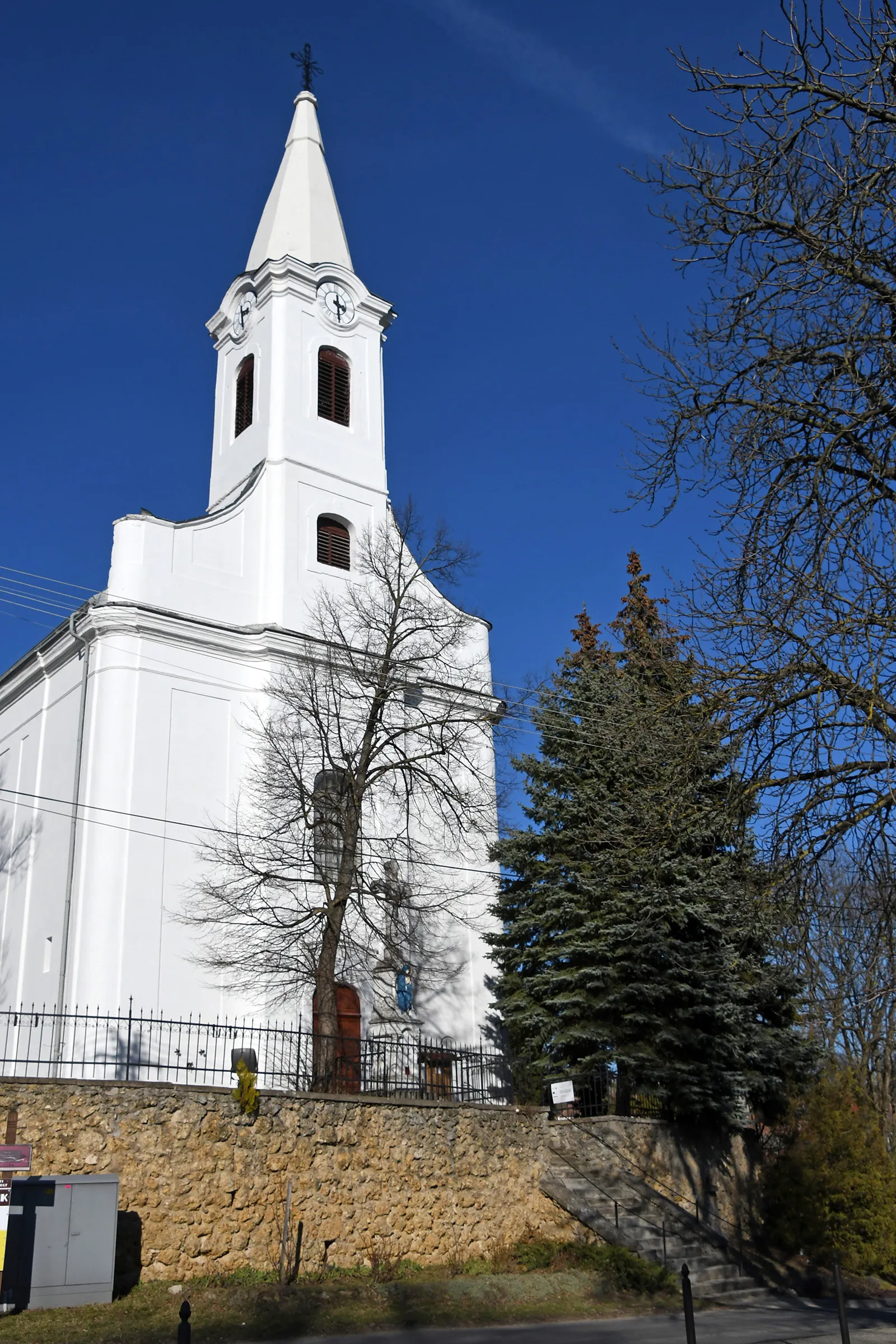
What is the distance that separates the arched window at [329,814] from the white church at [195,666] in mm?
2140

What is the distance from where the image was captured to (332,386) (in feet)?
98.7

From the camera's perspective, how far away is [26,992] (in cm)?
2370

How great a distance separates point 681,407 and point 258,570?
17.7 m

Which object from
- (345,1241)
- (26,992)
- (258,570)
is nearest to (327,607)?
(258,570)

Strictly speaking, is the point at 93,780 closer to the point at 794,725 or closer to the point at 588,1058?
the point at 588,1058

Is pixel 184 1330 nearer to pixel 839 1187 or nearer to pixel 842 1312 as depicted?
pixel 842 1312

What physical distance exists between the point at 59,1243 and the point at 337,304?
24.1 meters

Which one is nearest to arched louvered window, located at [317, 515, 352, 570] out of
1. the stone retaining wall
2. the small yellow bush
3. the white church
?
the white church

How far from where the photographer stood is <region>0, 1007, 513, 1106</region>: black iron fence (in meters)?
19.3

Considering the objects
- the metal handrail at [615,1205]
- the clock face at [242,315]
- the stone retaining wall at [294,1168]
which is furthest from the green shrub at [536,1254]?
the clock face at [242,315]

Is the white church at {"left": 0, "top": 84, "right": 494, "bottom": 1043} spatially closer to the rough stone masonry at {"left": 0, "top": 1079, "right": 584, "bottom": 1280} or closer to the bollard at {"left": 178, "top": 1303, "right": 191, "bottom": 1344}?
the rough stone masonry at {"left": 0, "top": 1079, "right": 584, "bottom": 1280}

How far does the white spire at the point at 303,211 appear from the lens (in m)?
31.9

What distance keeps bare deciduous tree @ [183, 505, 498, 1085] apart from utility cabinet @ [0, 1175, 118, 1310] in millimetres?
5889

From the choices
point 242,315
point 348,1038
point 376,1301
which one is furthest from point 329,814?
point 242,315
